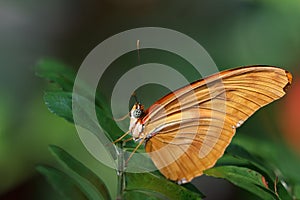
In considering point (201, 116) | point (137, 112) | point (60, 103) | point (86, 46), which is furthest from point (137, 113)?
point (86, 46)

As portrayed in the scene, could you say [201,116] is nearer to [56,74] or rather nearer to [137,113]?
[137,113]

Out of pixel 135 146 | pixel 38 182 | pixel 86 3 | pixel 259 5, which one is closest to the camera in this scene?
pixel 135 146

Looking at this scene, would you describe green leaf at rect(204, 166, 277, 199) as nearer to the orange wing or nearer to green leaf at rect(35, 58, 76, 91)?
the orange wing

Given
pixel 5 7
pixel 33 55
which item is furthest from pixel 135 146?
pixel 5 7

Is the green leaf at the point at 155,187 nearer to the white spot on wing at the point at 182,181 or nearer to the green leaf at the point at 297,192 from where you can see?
the white spot on wing at the point at 182,181

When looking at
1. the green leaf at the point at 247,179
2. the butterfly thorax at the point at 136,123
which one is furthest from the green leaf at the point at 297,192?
the butterfly thorax at the point at 136,123

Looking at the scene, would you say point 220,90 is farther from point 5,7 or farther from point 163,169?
point 5,7
